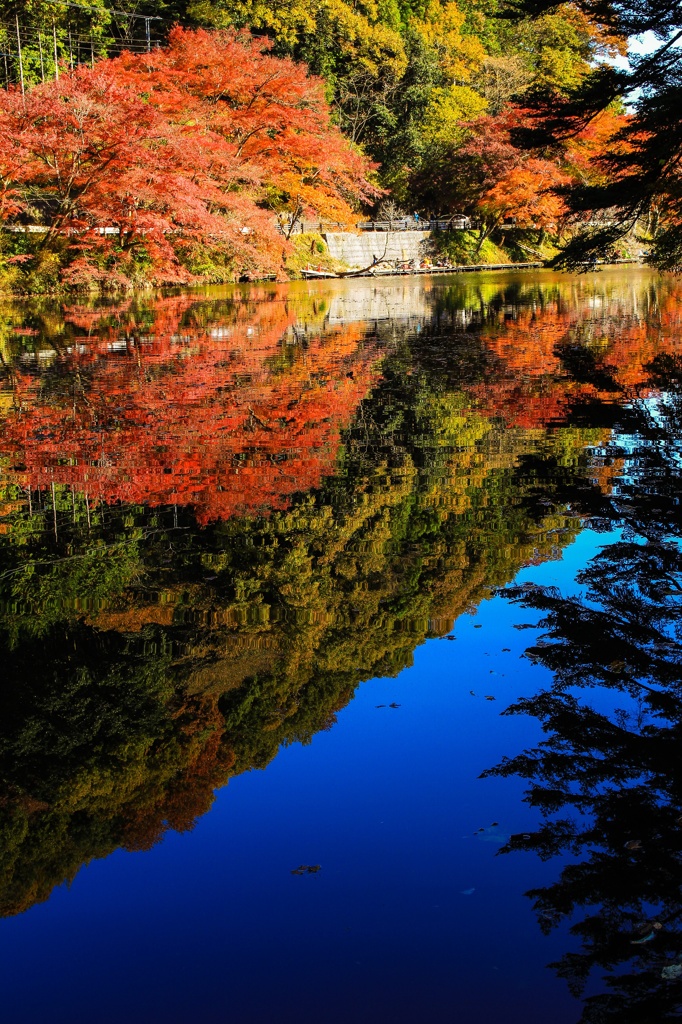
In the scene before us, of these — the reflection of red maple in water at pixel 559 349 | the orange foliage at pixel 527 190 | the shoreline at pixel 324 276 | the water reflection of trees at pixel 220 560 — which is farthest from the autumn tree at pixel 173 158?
the water reflection of trees at pixel 220 560

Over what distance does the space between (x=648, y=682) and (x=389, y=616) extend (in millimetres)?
1118

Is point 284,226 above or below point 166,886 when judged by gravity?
above

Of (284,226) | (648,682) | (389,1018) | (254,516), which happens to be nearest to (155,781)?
(389,1018)

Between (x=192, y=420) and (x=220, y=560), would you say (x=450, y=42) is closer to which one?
(x=192, y=420)

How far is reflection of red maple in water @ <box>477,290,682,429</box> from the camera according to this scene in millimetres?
8289

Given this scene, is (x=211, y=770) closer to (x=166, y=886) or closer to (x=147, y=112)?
(x=166, y=886)

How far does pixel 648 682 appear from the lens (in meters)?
3.29

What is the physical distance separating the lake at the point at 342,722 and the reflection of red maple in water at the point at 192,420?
2.3 inches

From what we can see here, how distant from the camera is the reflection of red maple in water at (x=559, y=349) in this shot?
8289mm

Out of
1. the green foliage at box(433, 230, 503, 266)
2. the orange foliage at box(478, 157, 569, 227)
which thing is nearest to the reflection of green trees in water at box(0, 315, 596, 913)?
the orange foliage at box(478, 157, 569, 227)

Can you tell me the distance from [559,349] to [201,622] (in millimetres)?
8471

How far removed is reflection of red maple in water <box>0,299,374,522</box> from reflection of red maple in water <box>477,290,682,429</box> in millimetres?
1442

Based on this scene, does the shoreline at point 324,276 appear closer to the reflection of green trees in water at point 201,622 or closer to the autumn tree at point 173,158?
the autumn tree at point 173,158

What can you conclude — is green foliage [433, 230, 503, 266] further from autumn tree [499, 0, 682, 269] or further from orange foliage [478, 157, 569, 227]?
autumn tree [499, 0, 682, 269]
